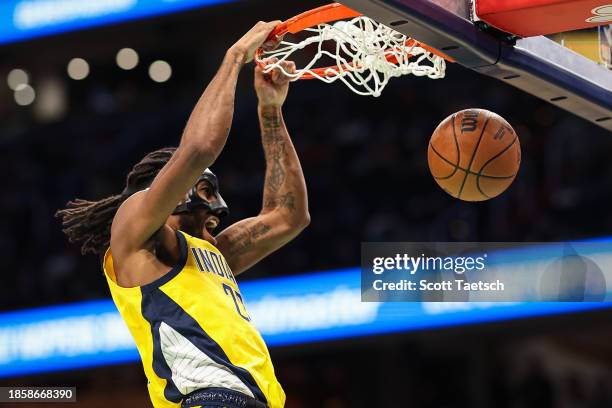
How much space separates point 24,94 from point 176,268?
34.9ft

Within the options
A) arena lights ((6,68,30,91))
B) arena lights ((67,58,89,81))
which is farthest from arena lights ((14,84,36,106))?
arena lights ((67,58,89,81))

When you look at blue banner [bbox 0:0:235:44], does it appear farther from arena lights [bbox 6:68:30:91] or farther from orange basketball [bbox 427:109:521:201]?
orange basketball [bbox 427:109:521:201]

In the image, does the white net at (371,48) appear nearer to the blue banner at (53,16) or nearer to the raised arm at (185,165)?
the raised arm at (185,165)

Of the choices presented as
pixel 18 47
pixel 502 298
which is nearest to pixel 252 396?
pixel 502 298

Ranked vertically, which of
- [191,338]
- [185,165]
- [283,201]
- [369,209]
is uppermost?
[185,165]

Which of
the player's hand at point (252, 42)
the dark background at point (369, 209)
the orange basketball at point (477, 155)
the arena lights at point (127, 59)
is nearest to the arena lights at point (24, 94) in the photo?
the arena lights at point (127, 59)

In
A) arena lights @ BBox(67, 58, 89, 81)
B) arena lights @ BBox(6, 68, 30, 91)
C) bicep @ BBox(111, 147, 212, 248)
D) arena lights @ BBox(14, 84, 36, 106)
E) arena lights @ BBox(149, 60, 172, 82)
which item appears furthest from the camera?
arena lights @ BBox(6, 68, 30, 91)

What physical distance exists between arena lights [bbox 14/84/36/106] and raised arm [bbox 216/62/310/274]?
9.88 m

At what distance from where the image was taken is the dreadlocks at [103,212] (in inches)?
143

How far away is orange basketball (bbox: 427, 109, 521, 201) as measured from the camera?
383 cm

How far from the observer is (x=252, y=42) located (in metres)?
3.29

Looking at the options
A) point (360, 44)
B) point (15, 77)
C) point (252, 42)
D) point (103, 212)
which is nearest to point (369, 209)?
point (360, 44)

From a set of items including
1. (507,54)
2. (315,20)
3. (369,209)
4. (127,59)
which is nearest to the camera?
(507,54)

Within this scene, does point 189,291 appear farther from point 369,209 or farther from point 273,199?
point 369,209
